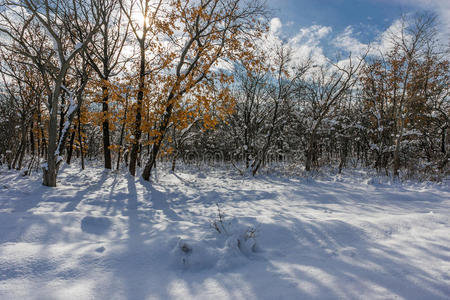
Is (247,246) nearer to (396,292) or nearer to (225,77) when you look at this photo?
(396,292)

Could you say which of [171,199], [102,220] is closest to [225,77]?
[171,199]

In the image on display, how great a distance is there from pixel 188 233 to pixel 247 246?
0.96 m

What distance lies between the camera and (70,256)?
7.45 feet

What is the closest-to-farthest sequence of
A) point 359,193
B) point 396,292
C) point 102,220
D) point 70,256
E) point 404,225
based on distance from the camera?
1. point 396,292
2. point 70,256
3. point 404,225
4. point 102,220
5. point 359,193

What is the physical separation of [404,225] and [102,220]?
4693 mm

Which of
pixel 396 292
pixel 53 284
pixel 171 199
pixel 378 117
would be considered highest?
pixel 378 117

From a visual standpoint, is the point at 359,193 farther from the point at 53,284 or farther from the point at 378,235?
the point at 53,284

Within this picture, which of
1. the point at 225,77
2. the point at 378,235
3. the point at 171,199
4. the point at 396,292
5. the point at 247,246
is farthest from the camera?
the point at 225,77

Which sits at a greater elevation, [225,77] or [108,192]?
[225,77]

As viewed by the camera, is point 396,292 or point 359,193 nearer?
point 396,292

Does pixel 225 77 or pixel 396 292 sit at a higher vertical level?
pixel 225 77

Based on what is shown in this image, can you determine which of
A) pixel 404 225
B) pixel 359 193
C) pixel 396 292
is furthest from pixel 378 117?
pixel 396 292

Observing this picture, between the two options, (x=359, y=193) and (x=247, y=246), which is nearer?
(x=247, y=246)

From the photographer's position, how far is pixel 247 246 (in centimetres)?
257
